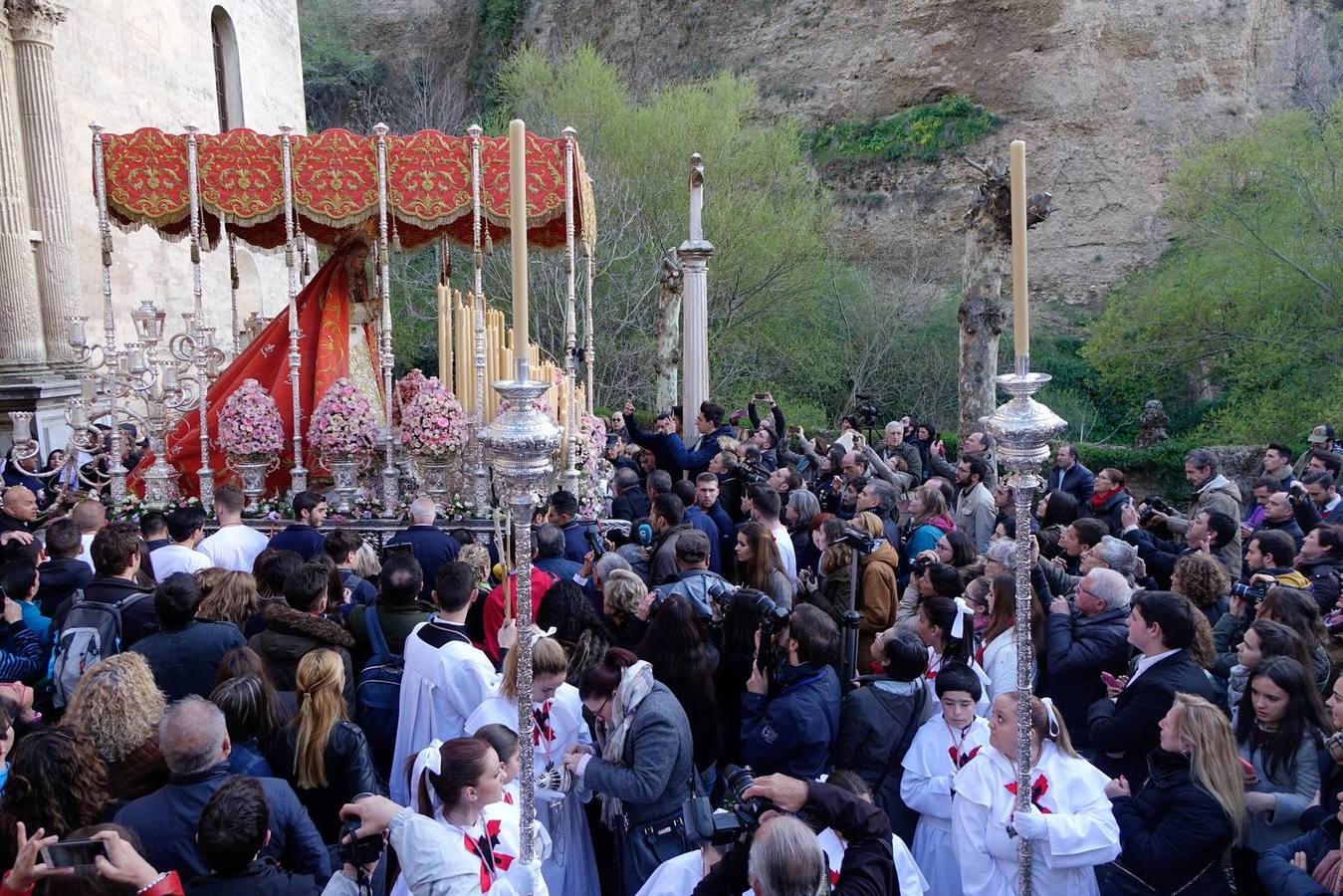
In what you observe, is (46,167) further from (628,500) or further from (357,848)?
(357,848)

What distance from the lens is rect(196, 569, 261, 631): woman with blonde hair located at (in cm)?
538

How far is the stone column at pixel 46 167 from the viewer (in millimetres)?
14797

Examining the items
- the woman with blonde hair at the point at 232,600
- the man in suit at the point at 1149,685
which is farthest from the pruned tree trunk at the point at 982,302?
the woman with blonde hair at the point at 232,600

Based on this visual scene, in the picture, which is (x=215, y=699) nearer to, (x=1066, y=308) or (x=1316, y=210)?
(x=1316, y=210)

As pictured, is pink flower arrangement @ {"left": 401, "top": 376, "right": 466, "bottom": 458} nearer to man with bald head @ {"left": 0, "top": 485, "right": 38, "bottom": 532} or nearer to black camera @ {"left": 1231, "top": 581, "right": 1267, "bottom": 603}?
man with bald head @ {"left": 0, "top": 485, "right": 38, "bottom": 532}

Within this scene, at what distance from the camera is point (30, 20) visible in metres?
14.8

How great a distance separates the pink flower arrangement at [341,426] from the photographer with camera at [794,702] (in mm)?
5239

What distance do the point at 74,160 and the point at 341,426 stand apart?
390 inches

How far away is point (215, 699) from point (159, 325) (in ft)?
24.5

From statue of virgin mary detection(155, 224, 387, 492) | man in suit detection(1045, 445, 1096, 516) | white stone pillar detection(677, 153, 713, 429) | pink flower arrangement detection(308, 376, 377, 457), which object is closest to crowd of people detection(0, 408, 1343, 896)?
pink flower arrangement detection(308, 376, 377, 457)

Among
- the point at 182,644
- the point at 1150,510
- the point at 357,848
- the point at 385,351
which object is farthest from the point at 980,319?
the point at 357,848

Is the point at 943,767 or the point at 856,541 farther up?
the point at 856,541

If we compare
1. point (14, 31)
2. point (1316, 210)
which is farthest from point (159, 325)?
point (1316, 210)

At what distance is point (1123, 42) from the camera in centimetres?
3197
